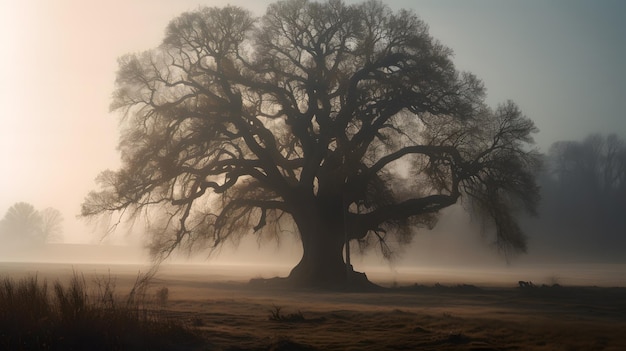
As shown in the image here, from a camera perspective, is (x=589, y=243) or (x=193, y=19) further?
(x=589, y=243)

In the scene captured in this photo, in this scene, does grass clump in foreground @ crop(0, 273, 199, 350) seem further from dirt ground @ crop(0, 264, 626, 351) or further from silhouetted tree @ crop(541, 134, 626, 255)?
silhouetted tree @ crop(541, 134, 626, 255)

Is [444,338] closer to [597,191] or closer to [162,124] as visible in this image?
[162,124]

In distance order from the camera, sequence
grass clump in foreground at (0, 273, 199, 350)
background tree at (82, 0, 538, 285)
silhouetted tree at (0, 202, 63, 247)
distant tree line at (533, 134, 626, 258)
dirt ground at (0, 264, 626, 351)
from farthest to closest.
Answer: silhouetted tree at (0, 202, 63, 247), distant tree line at (533, 134, 626, 258), background tree at (82, 0, 538, 285), dirt ground at (0, 264, 626, 351), grass clump in foreground at (0, 273, 199, 350)

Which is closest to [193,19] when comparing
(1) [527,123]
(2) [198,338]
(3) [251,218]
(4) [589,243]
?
(3) [251,218]

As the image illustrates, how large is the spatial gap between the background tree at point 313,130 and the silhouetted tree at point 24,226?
9919 cm

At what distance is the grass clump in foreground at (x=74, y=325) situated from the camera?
455 inches

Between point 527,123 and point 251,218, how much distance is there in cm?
1801

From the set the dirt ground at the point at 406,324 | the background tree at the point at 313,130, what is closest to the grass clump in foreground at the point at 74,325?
the dirt ground at the point at 406,324

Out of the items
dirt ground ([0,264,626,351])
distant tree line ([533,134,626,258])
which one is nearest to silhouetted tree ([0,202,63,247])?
distant tree line ([533,134,626,258])

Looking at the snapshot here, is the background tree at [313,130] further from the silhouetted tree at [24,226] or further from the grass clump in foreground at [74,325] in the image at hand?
the silhouetted tree at [24,226]

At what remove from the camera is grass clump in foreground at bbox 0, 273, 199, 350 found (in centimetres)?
1156

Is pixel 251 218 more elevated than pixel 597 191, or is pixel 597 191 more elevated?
pixel 597 191

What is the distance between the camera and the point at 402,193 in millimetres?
41969

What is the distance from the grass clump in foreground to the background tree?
21.7 m
